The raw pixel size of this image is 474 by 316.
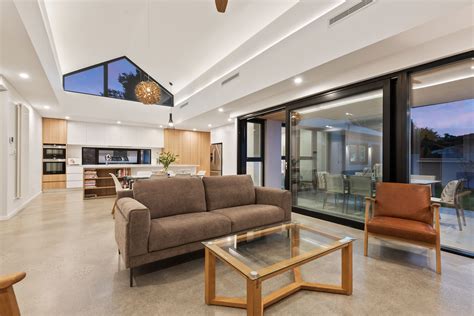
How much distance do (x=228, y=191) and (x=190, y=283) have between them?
51.3 inches

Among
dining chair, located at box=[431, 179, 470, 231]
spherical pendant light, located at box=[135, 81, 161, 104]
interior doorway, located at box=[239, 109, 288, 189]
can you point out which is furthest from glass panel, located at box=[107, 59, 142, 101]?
dining chair, located at box=[431, 179, 470, 231]

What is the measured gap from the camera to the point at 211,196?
9.45ft

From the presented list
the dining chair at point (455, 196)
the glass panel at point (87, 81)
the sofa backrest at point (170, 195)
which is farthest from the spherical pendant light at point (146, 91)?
the dining chair at point (455, 196)

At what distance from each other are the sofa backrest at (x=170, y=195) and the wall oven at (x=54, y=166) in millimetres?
6692

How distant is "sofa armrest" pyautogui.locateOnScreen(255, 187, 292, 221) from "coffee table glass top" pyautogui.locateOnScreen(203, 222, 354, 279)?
1.81 feet

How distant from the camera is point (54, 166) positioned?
717cm

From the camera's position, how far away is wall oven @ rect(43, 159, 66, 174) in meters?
7.04

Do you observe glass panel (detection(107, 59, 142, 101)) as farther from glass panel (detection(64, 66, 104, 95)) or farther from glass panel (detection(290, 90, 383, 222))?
glass panel (detection(290, 90, 383, 222))

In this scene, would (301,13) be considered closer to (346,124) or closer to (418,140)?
(346,124)

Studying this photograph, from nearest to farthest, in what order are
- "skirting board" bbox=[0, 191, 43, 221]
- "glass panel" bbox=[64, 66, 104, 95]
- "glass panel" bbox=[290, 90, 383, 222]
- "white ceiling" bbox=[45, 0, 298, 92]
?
"glass panel" bbox=[290, 90, 383, 222] → "skirting board" bbox=[0, 191, 43, 221] → "white ceiling" bbox=[45, 0, 298, 92] → "glass panel" bbox=[64, 66, 104, 95]

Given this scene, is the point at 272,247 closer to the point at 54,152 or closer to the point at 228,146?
the point at 228,146

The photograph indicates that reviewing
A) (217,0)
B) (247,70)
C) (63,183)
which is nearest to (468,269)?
(217,0)

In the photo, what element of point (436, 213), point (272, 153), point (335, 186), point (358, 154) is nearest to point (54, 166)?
point (272, 153)

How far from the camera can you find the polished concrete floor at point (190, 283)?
1.61 metres
